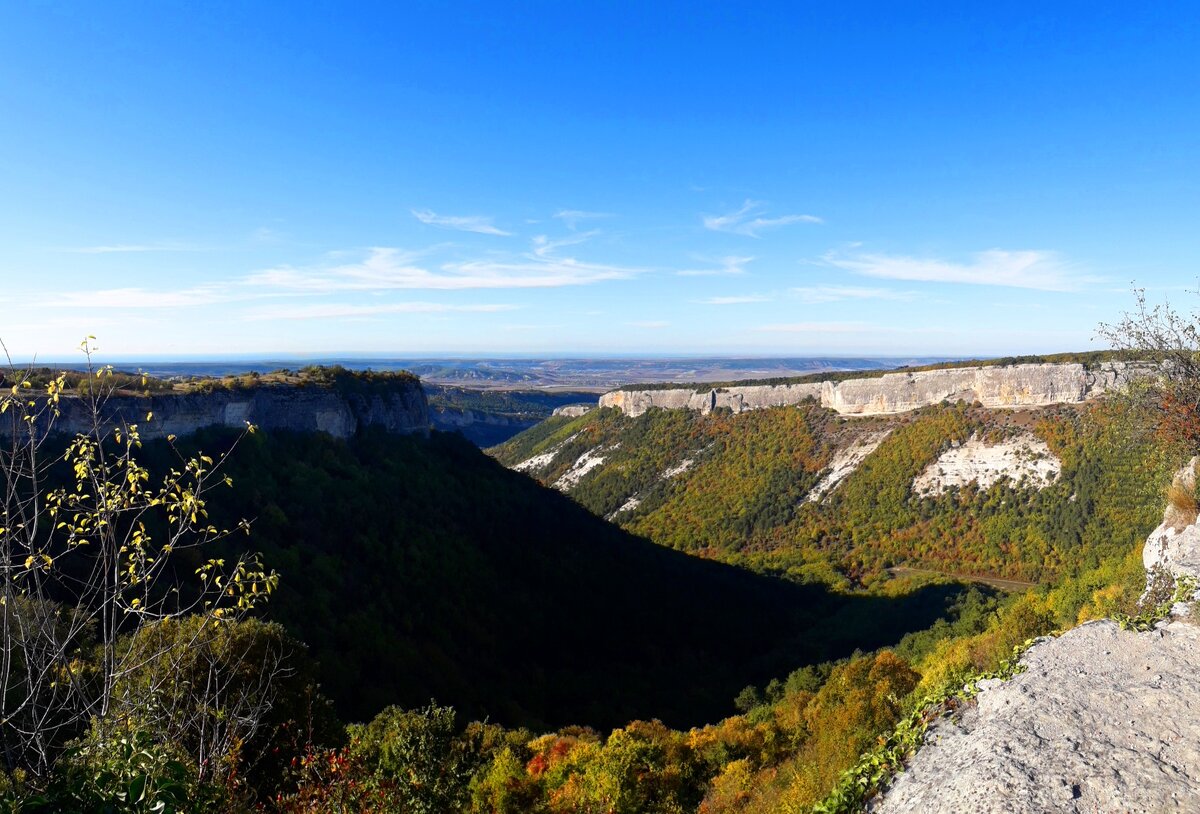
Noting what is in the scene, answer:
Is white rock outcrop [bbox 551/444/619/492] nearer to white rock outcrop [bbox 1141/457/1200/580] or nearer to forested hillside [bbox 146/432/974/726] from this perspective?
forested hillside [bbox 146/432/974/726]

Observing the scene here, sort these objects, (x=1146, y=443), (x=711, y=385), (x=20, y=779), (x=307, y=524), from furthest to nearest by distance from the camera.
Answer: (x=711, y=385) < (x=307, y=524) < (x=1146, y=443) < (x=20, y=779)

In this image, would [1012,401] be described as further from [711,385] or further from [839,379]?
[711,385]

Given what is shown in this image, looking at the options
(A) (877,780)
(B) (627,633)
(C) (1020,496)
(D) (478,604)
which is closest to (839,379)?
(C) (1020,496)

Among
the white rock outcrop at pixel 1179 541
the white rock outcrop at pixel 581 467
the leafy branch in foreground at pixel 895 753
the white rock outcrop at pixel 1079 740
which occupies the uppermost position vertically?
the white rock outcrop at pixel 1179 541

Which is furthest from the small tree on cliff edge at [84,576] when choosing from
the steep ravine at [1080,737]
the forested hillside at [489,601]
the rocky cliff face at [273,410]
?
the steep ravine at [1080,737]

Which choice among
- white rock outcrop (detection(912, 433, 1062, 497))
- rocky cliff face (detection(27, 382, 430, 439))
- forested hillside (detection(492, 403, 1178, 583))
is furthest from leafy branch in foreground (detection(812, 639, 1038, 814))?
white rock outcrop (detection(912, 433, 1062, 497))

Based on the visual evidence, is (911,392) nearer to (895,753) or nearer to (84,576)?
(895,753)

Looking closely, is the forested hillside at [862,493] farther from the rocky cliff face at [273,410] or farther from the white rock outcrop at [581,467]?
the rocky cliff face at [273,410]
